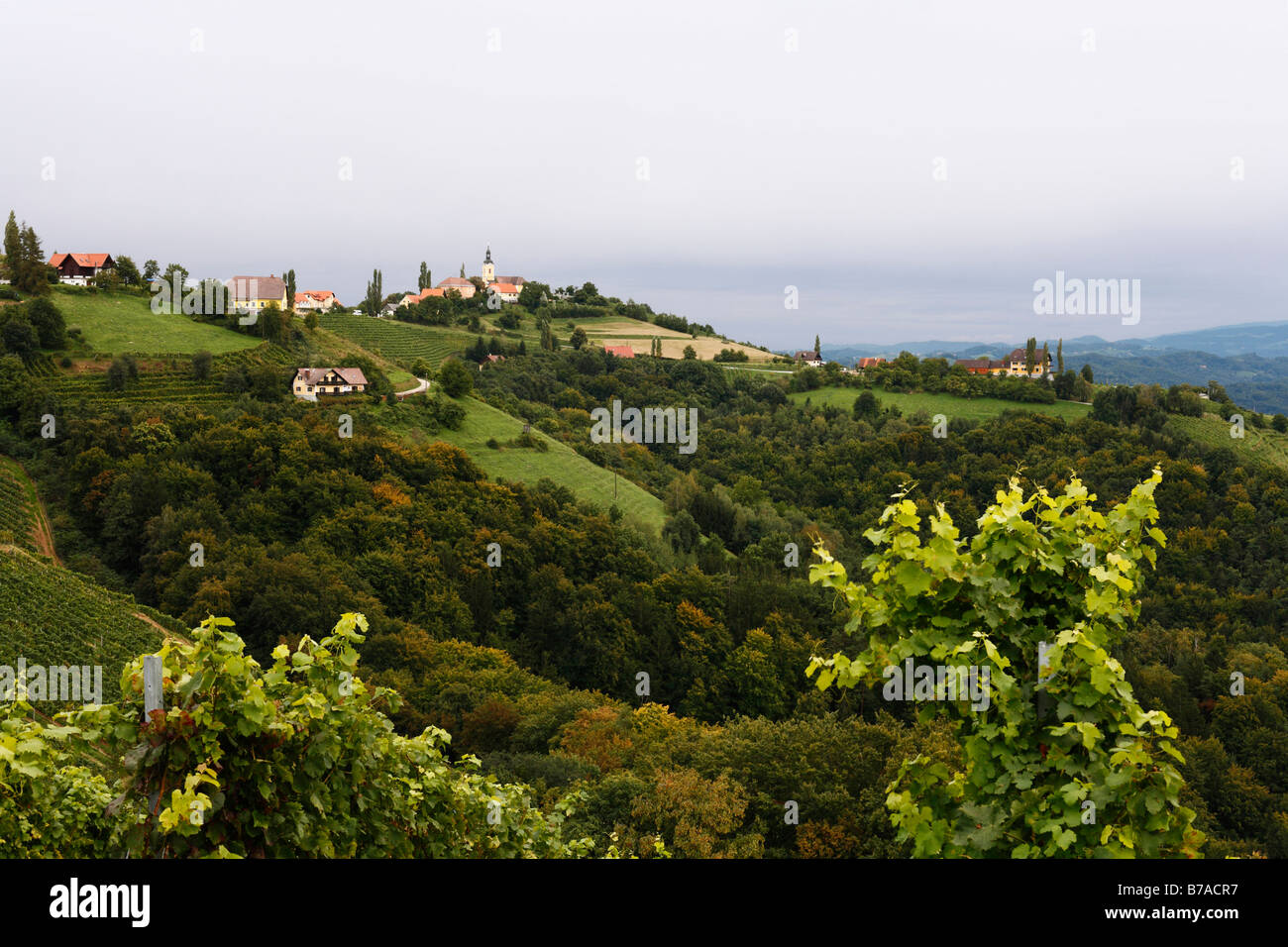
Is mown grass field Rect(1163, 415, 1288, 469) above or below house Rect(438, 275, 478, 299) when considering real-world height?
below

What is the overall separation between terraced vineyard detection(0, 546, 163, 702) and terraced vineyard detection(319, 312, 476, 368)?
2261 inches

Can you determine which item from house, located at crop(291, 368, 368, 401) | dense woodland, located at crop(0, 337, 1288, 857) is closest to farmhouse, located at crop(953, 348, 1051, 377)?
dense woodland, located at crop(0, 337, 1288, 857)

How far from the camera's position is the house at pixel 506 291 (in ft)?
525

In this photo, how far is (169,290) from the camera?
7594 centimetres

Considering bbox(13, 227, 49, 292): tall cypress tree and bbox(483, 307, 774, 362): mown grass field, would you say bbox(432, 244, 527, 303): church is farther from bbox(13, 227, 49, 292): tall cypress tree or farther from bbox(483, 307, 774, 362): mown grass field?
bbox(13, 227, 49, 292): tall cypress tree

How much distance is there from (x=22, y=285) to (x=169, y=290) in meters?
12.9

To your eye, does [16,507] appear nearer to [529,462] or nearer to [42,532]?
[42,532]

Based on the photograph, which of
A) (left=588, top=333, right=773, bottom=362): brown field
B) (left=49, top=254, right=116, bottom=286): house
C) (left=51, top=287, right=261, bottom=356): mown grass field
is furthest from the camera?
(left=588, top=333, right=773, bottom=362): brown field

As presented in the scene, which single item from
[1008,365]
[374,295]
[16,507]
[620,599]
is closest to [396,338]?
[374,295]

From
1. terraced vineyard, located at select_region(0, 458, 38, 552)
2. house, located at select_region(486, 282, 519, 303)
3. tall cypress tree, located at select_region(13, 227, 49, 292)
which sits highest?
house, located at select_region(486, 282, 519, 303)

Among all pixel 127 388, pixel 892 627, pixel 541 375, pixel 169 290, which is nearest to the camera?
pixel 892 627

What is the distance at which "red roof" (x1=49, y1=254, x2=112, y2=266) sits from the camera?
76.0 meters

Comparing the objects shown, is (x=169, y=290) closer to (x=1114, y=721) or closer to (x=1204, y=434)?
(x=1114, y=721)
